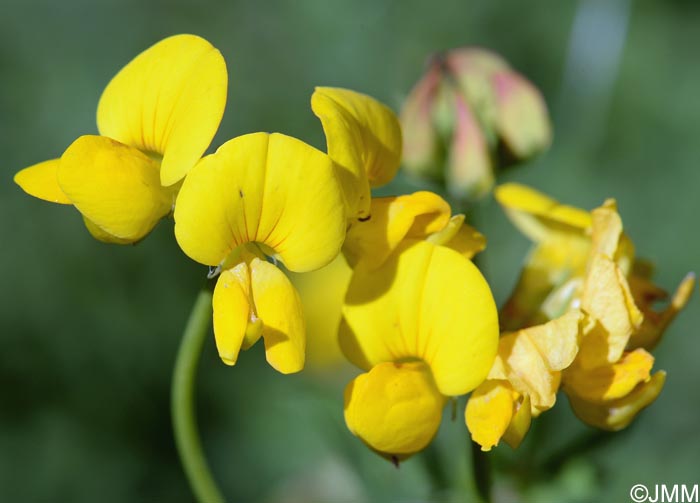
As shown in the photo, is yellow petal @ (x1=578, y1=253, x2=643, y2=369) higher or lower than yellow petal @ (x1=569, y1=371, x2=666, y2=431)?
below

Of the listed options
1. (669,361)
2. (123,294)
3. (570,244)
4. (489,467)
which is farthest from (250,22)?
(489,467)

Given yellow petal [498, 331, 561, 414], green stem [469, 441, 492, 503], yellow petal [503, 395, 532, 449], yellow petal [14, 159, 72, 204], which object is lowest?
green stem [469, 441, 492, 503]

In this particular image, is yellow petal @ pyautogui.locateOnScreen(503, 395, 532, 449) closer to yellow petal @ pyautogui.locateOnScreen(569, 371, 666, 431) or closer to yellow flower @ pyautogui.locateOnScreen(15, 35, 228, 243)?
yellow petal @ pyautogui.locateOnScreen(569, 371, 666, 431)

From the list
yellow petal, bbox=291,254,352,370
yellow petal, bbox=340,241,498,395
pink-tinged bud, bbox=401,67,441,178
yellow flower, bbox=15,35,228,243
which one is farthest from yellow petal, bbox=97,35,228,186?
yellow petal, bbox=291,254,352,370

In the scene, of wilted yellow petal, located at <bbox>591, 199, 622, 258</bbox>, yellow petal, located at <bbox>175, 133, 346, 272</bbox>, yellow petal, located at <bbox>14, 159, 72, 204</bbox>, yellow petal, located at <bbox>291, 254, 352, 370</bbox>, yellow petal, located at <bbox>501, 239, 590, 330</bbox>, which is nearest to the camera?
yellow petal, located at <bbox>175, 133, 346, 272</bbox>

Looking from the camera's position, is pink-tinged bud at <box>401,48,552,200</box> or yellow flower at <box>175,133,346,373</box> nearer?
yellow flower at <box>175,133,346,373</box>

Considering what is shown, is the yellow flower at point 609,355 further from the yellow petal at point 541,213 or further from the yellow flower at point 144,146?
the yellow flower at point 144,146

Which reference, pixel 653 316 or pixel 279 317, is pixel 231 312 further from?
pixel 653 316
